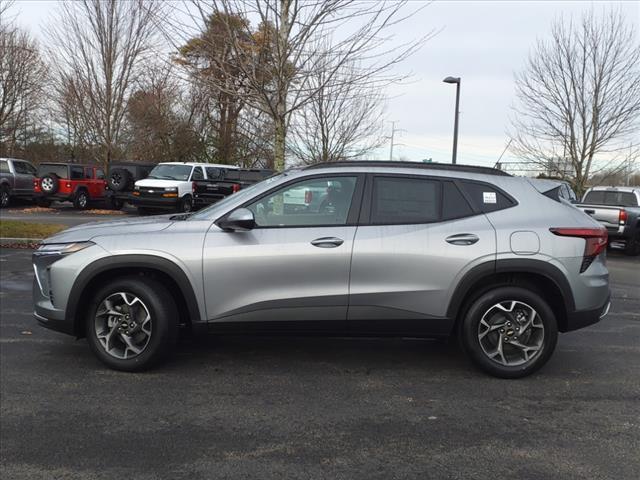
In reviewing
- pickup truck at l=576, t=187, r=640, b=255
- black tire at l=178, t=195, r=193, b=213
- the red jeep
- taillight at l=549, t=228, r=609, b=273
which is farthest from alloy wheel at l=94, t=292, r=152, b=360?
the red jeep

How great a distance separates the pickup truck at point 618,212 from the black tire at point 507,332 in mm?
10043

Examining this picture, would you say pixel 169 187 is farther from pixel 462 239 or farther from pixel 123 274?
pixel 462 239

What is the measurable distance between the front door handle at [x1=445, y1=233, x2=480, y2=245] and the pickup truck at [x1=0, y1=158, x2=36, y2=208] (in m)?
21.3

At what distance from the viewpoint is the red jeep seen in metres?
21.0

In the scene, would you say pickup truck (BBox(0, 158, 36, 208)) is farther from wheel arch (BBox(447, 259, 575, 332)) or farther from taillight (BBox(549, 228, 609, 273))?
taillight (BBox(549, 228, 609, 273))

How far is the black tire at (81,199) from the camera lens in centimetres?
2183

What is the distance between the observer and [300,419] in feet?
12.2

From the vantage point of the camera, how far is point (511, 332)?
443 centimetres

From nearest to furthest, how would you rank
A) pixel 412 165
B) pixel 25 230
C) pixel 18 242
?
pixel 412 165, pixel 18 242, pixel 25 230

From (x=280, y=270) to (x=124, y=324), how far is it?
131 centimetres

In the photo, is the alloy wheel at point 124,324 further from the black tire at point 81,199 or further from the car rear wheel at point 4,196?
the car rear wheel at point 4,196

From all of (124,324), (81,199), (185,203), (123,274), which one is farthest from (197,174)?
(124,324)

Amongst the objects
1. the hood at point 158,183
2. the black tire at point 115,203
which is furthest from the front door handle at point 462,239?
the black tire at point 115,203

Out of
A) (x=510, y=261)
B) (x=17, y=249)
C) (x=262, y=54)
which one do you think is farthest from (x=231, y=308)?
(x=17, y=249)
